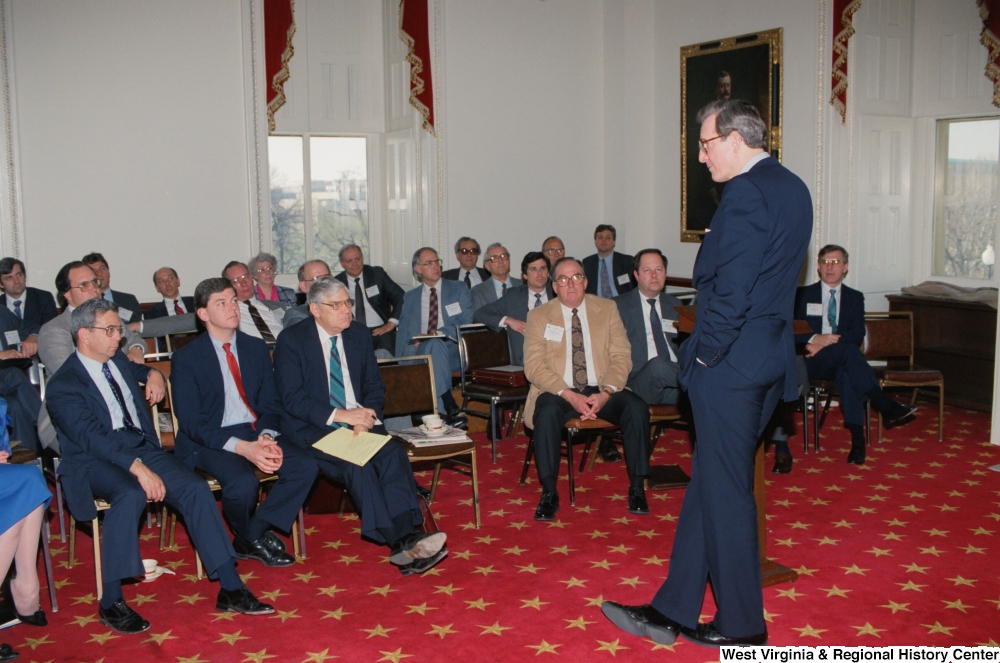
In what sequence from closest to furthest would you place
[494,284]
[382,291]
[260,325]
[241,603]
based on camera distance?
[241,603] < [260,325] < [494,284] < [382,291]

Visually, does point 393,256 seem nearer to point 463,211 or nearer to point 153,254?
point 463,211

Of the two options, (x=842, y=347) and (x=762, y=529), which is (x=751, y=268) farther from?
(x=842, y=347)

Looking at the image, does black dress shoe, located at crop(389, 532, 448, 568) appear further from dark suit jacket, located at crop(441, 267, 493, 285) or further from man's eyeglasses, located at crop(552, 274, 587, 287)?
dark suit jacket, located at crop(441, 267, 493, 285)

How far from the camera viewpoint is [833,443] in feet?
20.6

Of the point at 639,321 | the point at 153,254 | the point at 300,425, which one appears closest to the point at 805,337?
the point at 639,321

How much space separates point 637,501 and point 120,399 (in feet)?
8.50

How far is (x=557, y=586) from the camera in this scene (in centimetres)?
391

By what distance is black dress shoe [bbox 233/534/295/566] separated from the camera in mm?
4215

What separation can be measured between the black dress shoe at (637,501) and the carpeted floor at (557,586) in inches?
2.6

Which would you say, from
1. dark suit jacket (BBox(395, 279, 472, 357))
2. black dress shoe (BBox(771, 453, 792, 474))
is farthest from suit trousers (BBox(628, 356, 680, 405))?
dark suit jacket (BBox(395, 279, 472, 357))

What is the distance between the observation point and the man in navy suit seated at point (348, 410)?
4141 millimetres

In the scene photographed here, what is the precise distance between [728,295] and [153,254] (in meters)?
6.41

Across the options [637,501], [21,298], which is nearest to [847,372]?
[637,501]

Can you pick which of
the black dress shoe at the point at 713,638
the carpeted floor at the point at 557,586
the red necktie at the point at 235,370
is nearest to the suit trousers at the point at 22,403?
the carpeted floor at the point at 557,586
